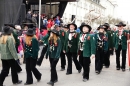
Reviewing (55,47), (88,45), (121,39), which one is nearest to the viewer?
(55,47)

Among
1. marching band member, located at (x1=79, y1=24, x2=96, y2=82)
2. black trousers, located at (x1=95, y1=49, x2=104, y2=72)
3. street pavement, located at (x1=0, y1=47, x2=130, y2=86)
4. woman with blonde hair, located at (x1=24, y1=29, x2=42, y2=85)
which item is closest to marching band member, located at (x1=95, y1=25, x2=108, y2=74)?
black trousers, located at (x1=95, y1=49, x2=104, y2=72)

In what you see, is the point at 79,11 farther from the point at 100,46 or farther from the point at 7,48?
the point at 7,48

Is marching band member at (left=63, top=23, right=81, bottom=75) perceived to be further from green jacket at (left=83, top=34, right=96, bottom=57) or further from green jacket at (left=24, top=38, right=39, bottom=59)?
green jacket at (left=24, top=38, right=39, bottom=59)

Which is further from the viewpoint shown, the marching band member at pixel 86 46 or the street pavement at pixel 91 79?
the marching band member at pixel 86 46

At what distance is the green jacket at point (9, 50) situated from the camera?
26.3 ft

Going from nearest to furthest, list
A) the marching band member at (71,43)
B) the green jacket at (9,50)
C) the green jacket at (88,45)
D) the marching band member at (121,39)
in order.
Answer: the green jacket at (9,50) → the green jacket at (88,45) → the marching band member at (71,43) → the marching band member at (121,39)

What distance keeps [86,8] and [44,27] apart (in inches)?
1586

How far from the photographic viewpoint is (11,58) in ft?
26.8

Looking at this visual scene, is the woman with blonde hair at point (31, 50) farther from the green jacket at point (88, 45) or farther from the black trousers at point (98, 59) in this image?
the black trousers at point (98, 59)

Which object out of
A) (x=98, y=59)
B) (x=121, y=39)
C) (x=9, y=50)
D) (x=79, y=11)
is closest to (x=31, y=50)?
(x=9, y=50)

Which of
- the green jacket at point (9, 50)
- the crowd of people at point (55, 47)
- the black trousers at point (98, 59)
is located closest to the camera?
the green jacket at point (9, 50)

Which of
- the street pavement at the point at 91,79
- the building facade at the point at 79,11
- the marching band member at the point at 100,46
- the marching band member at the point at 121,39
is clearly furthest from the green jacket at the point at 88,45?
the building facade at the point at 79,11

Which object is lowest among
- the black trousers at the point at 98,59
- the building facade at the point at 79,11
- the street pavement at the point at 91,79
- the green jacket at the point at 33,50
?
the street pavement at the point at 91,79

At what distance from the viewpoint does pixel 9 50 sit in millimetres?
8109
